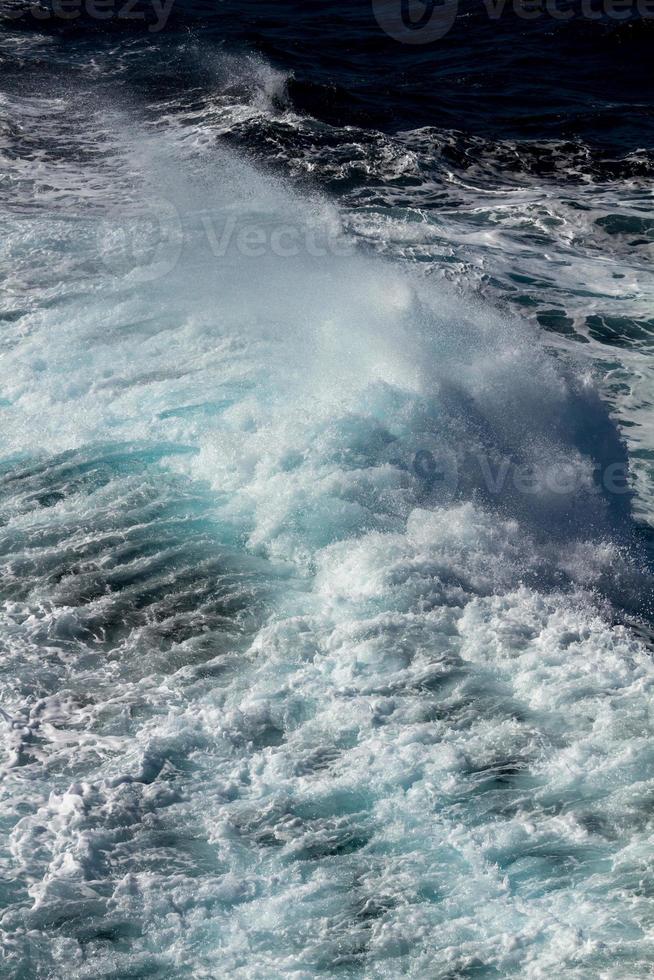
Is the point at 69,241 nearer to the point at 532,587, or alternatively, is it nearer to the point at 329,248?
the point at 329,248

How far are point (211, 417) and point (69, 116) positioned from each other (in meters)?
10.1

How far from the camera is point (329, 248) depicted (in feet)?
36.7

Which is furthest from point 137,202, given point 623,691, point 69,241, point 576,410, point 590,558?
point 623,691
